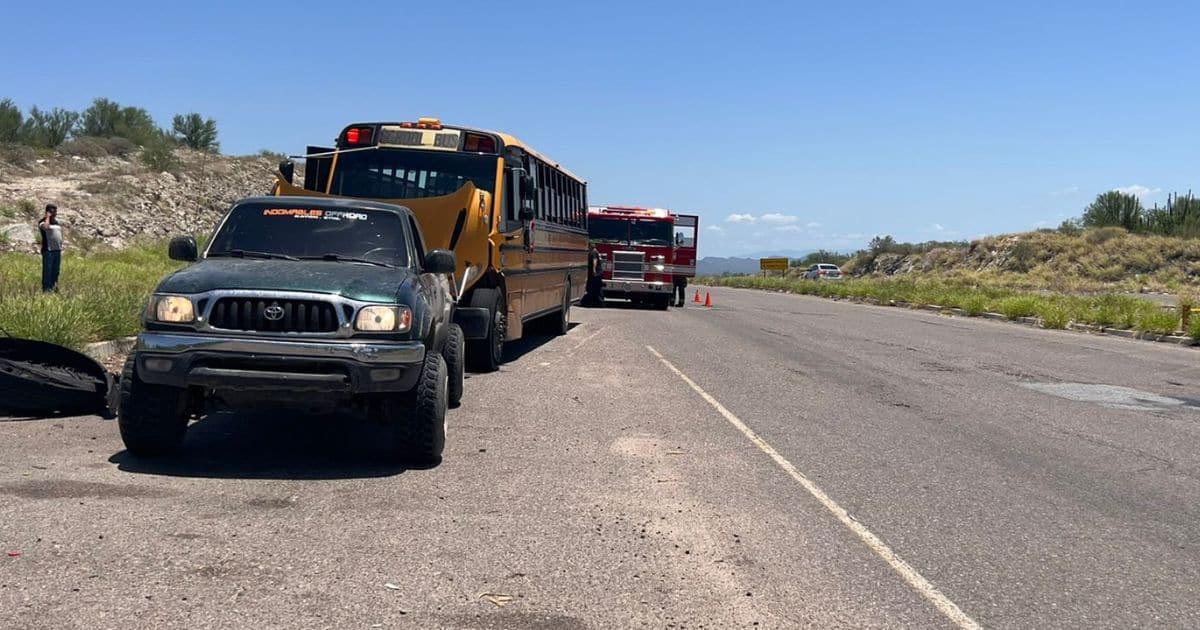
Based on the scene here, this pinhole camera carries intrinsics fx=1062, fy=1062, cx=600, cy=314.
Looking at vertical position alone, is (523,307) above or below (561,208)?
below

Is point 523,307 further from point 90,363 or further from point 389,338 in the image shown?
point 389,338

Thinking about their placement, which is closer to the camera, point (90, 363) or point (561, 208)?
point (90, 363)

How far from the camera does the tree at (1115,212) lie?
7069 centimetres

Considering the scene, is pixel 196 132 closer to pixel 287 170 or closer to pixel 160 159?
pixel 160 159

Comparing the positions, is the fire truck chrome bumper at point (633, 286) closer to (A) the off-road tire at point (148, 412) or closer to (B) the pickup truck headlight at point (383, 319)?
(B) the pickup truck headlight at point (383, 319)

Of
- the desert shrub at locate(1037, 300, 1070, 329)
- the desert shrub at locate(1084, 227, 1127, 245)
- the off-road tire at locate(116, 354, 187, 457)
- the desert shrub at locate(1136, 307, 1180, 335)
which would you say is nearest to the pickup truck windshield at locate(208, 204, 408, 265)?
the off-road tire at locate(116, 354, 187, 457)

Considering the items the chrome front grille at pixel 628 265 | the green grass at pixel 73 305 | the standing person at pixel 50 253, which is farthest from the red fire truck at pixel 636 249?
the standing person at pixel 50 253

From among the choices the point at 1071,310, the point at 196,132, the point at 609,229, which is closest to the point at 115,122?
the point at 196,132

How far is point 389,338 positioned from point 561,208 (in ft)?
38.7

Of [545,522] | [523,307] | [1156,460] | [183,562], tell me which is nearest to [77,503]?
[183,562]

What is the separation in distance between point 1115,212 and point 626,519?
75.6m

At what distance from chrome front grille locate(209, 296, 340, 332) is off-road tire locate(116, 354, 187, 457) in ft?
2.16

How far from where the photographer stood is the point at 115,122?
5800 centimetres

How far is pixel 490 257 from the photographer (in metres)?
12.4
